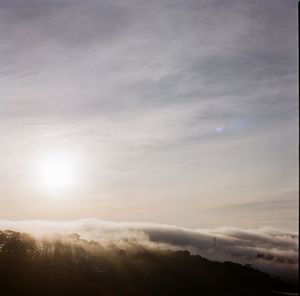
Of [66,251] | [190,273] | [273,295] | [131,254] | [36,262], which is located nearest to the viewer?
[36,262]

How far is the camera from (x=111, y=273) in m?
140

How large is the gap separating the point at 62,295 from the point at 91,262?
228ft

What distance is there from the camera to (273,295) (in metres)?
125

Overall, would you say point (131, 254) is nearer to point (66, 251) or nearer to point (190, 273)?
point (66, 251)

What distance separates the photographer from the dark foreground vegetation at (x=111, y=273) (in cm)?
9712

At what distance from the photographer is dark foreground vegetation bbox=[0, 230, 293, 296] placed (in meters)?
97.1

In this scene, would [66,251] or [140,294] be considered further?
[66,251]

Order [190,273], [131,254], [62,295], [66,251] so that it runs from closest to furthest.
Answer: [62,295] < [190,273] < [66,251] < [131,254]

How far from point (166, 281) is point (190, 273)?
23.3 meters

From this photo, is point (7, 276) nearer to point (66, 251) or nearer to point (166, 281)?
point (166, 281)

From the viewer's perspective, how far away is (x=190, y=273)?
502 feet

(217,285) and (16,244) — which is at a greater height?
(16,244)

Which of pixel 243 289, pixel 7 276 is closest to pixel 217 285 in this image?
pixel 243 289

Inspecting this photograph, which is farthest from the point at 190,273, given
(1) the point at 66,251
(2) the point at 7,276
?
(2) the point at 7,276
